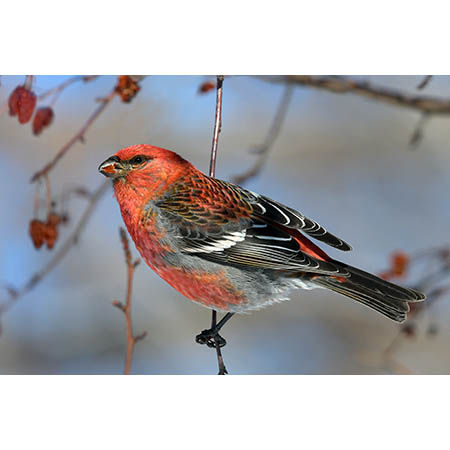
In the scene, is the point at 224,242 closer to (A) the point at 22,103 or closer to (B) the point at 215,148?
(B) the point at 215,148

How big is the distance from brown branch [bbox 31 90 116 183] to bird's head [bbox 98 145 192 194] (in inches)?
8.0

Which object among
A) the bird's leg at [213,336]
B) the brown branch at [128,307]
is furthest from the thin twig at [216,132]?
the bird's leg at [213,336]

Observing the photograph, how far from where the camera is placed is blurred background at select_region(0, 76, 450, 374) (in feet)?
10.00

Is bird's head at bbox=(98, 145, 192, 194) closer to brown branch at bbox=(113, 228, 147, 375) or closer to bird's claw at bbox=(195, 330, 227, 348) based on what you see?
brown branch at bbox=(113, 228, 147, 375)

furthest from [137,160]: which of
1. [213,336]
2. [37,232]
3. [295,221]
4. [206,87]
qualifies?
[213,336]

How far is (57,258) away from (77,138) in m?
0.53

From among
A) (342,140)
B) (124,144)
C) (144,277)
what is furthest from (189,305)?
(342,140)

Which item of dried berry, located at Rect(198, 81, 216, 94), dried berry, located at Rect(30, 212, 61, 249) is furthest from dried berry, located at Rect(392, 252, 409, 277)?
dried berry, located at Rect(30, 212, 61, 249)

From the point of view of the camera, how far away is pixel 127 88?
3.14 metres

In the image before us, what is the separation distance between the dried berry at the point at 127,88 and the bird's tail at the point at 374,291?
3.66 feet

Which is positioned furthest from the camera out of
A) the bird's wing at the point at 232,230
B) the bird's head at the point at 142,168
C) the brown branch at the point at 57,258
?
the brown branch at the point at 57,258

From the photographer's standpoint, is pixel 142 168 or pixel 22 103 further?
pixel 22 103

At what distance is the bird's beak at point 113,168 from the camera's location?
300 centimetres

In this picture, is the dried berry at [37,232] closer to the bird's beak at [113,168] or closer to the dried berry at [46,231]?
the dried berry at [46,231]
